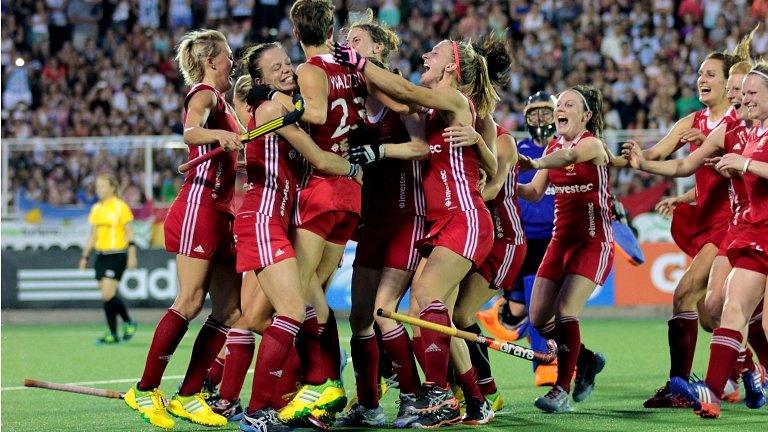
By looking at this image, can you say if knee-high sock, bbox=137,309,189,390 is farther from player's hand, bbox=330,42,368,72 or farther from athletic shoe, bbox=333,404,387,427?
player's hand, bbox=330,42,368,72

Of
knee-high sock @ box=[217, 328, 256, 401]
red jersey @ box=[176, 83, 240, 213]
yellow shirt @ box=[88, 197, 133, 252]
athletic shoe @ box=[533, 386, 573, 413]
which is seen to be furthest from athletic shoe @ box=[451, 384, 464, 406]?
yellow shirt @ box=[88, 197, 133, 252]

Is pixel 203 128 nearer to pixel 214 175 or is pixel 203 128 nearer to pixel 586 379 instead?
pixel 214 175

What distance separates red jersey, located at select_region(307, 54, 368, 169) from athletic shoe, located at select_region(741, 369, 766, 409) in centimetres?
338

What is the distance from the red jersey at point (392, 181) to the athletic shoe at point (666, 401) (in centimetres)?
219

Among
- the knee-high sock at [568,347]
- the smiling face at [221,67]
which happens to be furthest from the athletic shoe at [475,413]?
the smiling face at [221,67]

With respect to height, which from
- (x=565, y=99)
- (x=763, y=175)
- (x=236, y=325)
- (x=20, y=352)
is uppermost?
(x=565, y=99)

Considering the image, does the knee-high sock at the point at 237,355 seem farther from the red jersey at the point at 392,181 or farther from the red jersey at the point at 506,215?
the red jersey at the point at 506,215

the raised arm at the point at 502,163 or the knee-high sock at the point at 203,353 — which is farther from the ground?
the raised arm at the point at 502,163

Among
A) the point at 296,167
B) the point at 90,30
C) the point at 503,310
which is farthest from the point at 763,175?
the point at 90,30

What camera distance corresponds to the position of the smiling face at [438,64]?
24.3ft

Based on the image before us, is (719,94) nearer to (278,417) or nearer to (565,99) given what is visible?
(565,99)

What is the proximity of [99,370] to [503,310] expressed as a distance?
377cm

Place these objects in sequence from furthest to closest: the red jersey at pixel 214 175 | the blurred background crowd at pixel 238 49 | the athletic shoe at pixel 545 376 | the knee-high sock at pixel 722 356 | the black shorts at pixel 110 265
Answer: the blurred background crowd at pixel 238 49 → the black shorts at pixel 110 265 → the athletic shoe at pixel 545 376 → the red jersey at pixel 214 175 → the knee-high sock at pixel 722 356

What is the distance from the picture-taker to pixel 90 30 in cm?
2528
